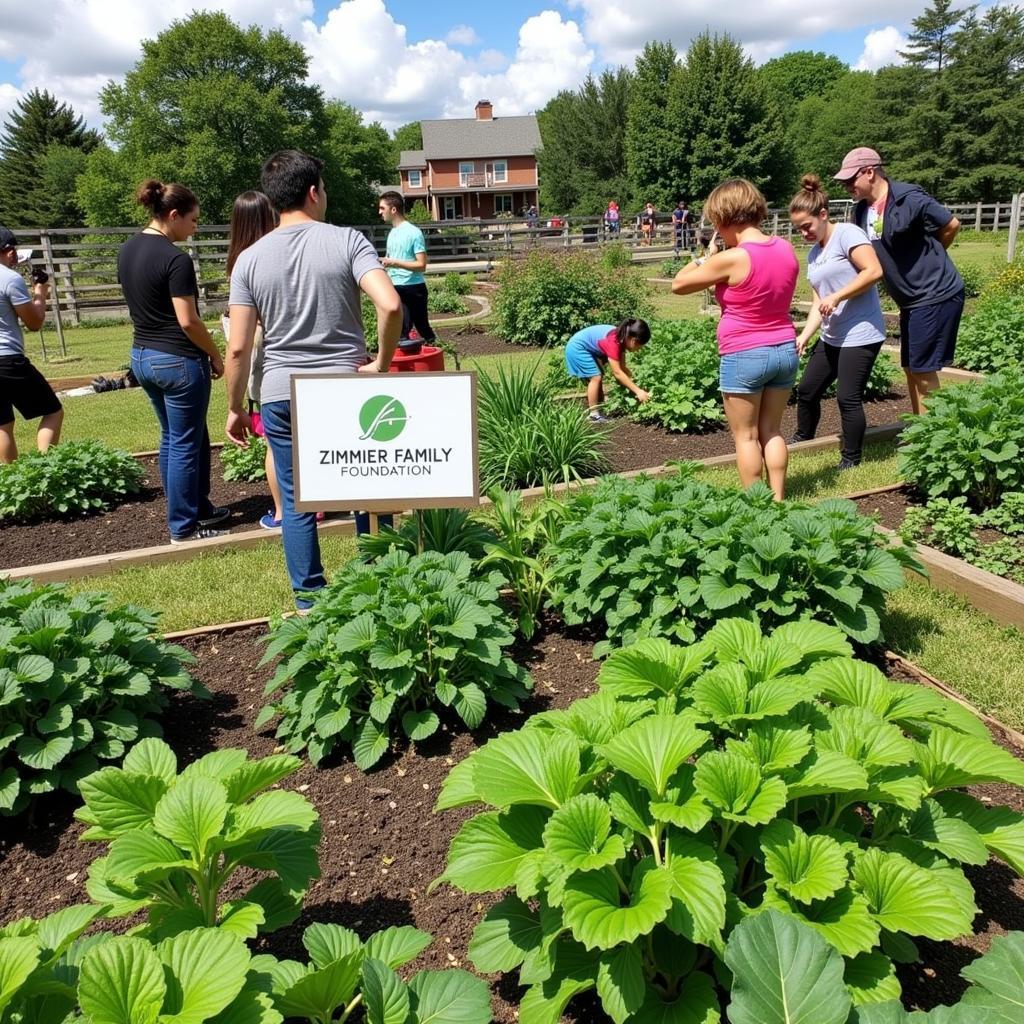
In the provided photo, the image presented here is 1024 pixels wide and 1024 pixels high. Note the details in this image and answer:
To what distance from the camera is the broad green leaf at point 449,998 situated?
1.33 meters

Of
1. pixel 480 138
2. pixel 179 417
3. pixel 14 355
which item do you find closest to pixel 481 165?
pixel 480 138

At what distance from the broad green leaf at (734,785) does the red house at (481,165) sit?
70.5 meters

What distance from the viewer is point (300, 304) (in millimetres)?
3324

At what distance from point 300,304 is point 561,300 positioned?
8.76 meters

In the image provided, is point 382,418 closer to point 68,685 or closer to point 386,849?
point 68,685

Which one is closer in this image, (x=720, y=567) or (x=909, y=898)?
(x=909, y=898)

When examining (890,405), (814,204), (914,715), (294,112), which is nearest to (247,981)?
(914,715)

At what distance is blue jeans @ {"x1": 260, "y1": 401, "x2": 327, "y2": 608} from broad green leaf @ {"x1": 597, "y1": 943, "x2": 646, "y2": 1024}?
88.3 inches

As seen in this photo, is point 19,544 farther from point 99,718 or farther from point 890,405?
point 890,405

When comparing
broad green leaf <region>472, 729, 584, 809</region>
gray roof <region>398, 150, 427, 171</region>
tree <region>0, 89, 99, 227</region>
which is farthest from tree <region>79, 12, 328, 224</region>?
broad green leaf <region>472, 729, 584, 809</region>

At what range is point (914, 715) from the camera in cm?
189

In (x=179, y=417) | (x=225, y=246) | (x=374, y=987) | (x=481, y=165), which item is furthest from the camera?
(x=481, y=165)

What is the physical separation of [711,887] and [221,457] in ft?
19.9

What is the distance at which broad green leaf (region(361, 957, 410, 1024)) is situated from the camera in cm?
130
